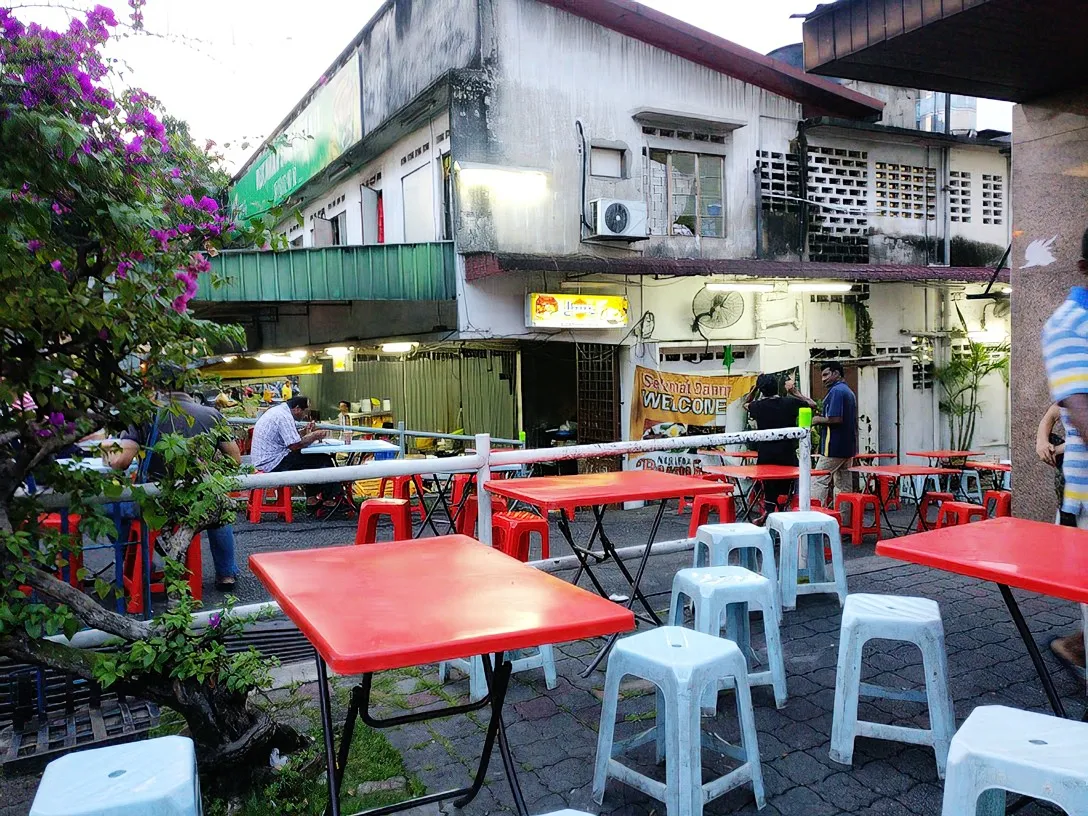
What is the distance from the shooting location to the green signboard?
573 inches

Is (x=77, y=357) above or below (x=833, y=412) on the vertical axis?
above

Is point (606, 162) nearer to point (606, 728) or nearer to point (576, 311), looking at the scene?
point (576, 311)

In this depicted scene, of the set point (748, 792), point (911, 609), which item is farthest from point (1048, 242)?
point (748, 792)

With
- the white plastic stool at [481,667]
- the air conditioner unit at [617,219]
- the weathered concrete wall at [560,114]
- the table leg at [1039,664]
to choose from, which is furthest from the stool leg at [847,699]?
the air conditioner unit at [617,219]

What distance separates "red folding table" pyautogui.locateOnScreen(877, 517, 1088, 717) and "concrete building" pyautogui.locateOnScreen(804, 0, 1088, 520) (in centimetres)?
318

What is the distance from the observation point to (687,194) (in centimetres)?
1313

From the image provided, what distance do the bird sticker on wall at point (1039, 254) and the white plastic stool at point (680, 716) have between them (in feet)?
16.7

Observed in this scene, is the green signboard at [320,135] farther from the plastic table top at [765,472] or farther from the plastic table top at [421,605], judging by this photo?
the plastic table top at [421,605]

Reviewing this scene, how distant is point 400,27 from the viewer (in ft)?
43.9

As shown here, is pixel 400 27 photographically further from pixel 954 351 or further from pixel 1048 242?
pixel 954 351

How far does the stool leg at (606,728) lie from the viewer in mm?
2916

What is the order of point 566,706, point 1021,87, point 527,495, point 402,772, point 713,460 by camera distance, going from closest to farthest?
point 402,772 < point 566,706 < point 527,495 < point 1021,87 < point 713,460

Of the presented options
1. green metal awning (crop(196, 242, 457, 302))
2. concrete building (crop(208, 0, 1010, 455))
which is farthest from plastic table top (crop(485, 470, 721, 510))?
green metal awning (crop(196, 242, 457, 302))

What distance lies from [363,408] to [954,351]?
Answer: 489 inches
